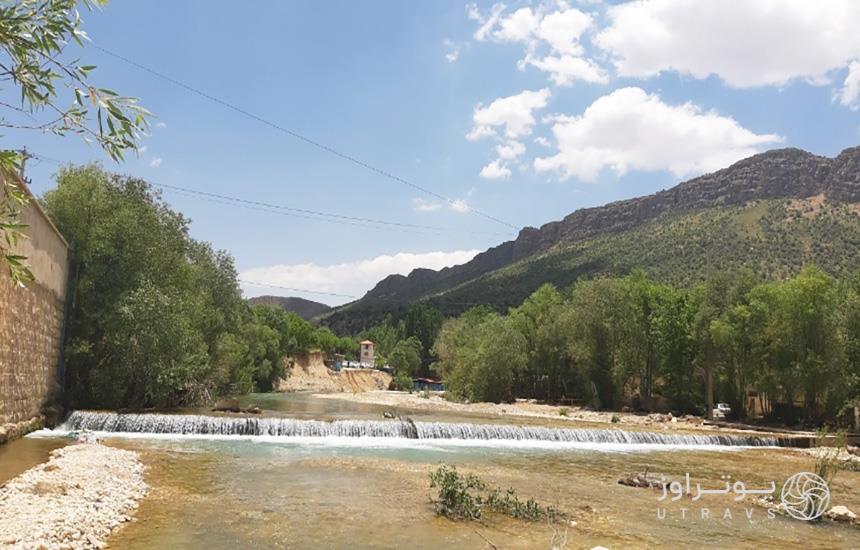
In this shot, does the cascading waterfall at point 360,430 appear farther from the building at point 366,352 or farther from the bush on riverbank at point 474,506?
the building at point 366,352

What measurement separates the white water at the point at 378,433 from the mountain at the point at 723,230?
137 ft

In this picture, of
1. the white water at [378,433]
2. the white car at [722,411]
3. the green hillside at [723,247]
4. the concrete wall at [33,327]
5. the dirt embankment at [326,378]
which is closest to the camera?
the concrete wall at [33,327]

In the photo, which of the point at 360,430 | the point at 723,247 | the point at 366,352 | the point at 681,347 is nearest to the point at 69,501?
the point at 360,430

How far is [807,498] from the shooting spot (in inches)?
521

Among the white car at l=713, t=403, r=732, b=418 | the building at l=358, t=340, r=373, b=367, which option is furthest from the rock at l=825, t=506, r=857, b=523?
the building at l=358, t=340, r=373, b=367

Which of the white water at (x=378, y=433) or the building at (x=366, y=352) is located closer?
the white water at (x=378, y=433)

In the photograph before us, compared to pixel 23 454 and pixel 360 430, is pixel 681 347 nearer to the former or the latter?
pixel 360 430

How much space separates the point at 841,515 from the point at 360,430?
1730cm

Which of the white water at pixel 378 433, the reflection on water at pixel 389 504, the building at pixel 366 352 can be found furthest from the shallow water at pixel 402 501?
the building at pixel 366 352

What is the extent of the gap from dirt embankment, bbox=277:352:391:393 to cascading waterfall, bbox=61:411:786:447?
70.6m

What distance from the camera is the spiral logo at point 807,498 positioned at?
12.6 m

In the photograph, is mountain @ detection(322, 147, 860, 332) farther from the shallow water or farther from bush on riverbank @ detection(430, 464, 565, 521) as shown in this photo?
bush on riverbank @ detection(430, 464, 565, 521)

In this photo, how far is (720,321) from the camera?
36531mm

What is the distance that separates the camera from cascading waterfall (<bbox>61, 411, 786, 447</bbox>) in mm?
23016
